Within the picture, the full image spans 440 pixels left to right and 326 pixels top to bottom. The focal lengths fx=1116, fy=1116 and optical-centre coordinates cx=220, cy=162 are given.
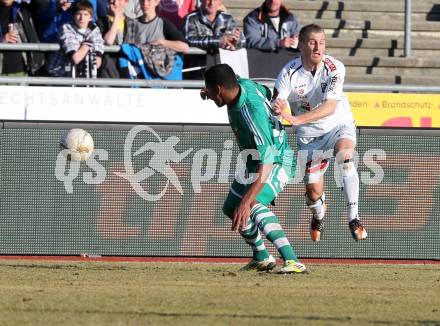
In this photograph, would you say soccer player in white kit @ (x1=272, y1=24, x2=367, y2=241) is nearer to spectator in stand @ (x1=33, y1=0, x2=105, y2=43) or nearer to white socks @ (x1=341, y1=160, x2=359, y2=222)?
white socks @ (x1=341, y1=160, x2=359, y2=222)

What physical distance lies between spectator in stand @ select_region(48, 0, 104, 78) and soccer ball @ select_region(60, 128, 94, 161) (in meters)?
2.30

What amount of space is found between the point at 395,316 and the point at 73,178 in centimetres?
650

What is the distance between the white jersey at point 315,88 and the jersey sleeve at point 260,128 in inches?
44.1

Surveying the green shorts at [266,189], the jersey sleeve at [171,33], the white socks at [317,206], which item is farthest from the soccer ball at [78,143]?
the jersey sleeve at [171,33]

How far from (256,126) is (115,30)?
6420 mm

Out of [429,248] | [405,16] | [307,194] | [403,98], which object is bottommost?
[429,248]

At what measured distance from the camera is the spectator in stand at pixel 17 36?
15.6 m

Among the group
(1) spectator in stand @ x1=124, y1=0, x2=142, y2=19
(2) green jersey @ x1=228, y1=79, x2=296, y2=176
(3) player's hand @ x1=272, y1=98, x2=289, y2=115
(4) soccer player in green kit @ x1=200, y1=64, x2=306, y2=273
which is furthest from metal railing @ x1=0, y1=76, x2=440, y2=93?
(3) player's hand @ x1=272, y1=98, x2=289, y2=115

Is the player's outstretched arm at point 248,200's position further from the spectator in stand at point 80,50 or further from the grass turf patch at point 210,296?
the spectator in stand at point 80,50

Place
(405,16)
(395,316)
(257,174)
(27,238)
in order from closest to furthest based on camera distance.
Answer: (395,316) → (257,174) → (27,238) → (405,16)

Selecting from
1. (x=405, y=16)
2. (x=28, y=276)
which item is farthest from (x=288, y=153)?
(x=405, y=16)

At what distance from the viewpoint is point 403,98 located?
14398 millimetres

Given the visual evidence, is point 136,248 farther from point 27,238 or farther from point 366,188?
point 366,188

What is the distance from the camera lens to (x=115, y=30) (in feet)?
52.4
